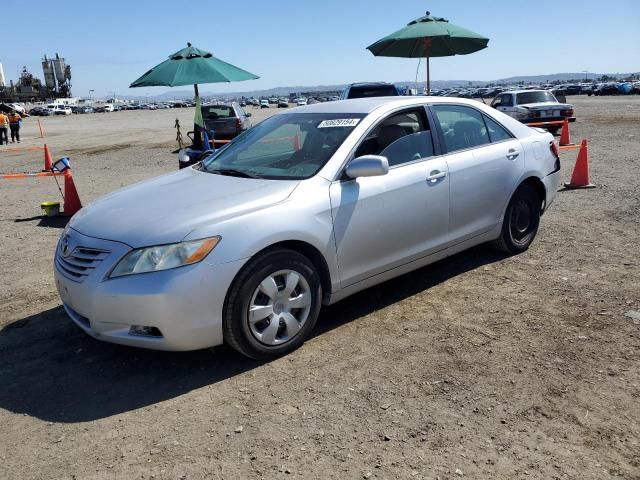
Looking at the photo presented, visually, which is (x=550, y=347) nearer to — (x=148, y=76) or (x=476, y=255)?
(x=476, y=255)

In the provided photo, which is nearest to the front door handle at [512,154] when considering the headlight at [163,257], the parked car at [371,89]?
the headlight at [163,257]

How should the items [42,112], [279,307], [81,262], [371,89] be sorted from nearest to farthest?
1. [81,262]
2. [279,307]
3. [371,89]
4. [42,112]

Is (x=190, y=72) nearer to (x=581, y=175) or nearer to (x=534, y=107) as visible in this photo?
(x=581, y=175)

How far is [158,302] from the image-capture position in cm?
320

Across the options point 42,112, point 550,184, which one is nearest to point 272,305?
point 550,184

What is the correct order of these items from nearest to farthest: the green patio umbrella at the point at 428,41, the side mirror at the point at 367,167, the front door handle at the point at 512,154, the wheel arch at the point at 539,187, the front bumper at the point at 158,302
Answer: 1. the front bumper at the point at 158,302
2. the side mirror at the point at 367,167
3. the front door handle at the point at 512,154
4. the wheel arch at the point at 539,187
5. the green patio umbrella at the point at 428,41

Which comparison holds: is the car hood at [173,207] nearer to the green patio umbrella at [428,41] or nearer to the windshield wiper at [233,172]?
the windshield wiper at [233,172]

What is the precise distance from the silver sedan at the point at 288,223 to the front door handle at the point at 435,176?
12mm

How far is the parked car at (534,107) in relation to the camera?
1775 centimetres

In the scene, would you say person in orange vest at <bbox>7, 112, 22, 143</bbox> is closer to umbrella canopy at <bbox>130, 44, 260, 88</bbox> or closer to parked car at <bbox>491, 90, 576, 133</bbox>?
umbrella canopy at <bbox>130, 44, 260, 88</bbox>

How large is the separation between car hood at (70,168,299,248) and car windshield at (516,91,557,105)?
54.3ft

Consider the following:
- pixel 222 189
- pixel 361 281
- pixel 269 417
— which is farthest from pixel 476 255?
A: pixel 269 417

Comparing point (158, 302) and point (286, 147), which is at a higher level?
point (286, 147)

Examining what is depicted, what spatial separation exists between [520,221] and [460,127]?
1232 mm
